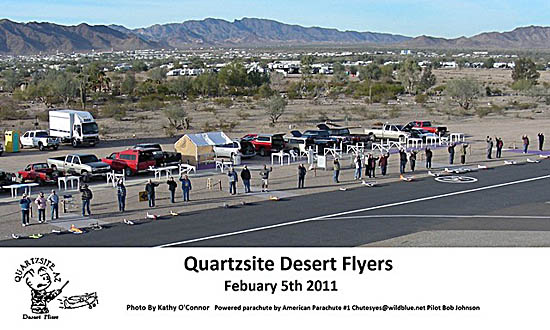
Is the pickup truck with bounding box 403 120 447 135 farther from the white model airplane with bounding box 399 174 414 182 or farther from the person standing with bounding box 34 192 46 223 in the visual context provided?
the person standing with bounding box 34 192 46 223

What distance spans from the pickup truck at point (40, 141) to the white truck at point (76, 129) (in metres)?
1.13

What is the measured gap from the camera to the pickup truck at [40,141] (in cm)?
4069

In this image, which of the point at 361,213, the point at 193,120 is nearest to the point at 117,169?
the point at 361,213

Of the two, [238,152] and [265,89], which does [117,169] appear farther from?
[265,89]

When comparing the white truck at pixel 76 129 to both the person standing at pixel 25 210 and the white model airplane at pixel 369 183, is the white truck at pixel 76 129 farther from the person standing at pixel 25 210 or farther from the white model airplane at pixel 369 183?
the person standing at pixel 25 210

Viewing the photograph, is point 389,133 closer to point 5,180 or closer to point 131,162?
point 131,162

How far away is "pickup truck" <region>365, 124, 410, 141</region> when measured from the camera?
44.3 metres

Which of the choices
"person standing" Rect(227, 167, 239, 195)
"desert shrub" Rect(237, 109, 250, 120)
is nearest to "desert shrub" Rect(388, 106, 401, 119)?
"desert shrub" Rect(237, 109, 250, 120)

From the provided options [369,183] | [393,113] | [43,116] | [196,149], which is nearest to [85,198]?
[196,149]

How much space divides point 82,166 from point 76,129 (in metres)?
13.2

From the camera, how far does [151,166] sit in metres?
31.7

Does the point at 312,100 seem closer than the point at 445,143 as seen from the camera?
No

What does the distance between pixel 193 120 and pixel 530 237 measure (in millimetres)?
43127

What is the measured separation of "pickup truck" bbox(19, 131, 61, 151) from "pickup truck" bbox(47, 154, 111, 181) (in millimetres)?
9920
